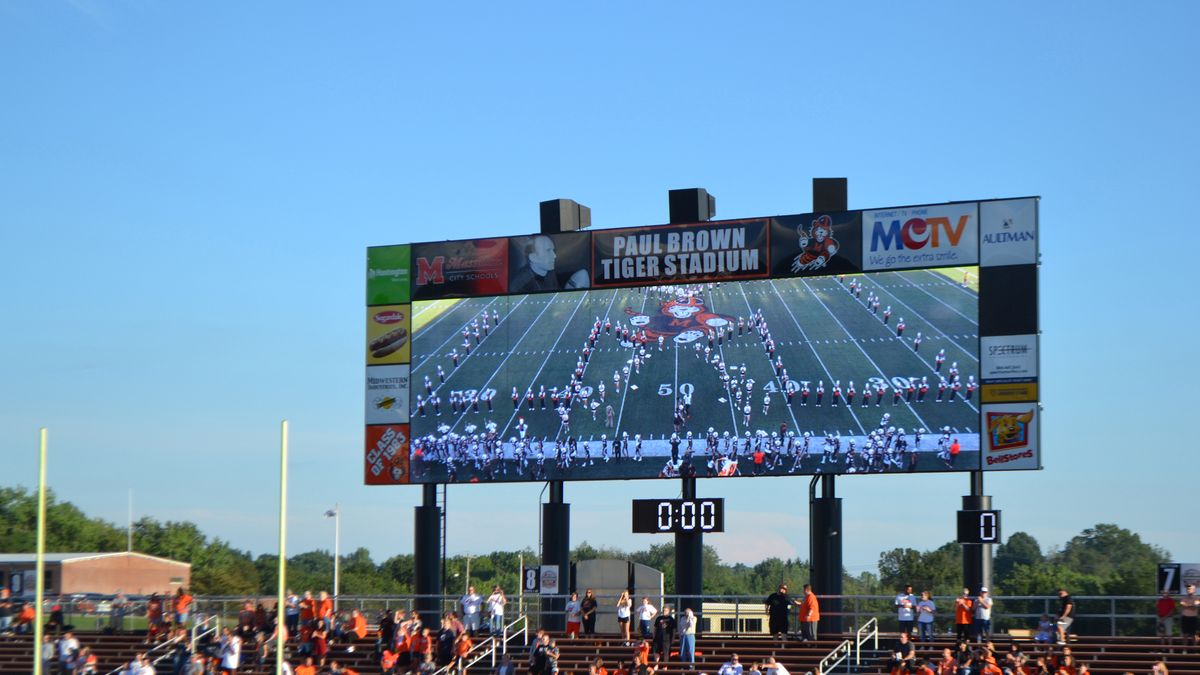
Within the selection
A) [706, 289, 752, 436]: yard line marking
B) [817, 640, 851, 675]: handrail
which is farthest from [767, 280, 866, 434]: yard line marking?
[817, 640, 851, 675]: handrail

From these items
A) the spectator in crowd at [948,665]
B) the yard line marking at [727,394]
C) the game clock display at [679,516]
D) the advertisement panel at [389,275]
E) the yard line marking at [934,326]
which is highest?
the advertisement panel at [389,275]

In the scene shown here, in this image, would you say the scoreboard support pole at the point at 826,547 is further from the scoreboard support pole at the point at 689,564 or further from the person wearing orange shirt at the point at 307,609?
the person wearing orange shirt at the point at 307,609

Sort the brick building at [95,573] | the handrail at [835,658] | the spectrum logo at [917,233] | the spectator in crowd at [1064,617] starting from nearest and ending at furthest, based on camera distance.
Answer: the spectator in crowd at [1064,617] < the handrail at [835,658] < the spectrum logo at [917,233] < the brick building at [95,573]

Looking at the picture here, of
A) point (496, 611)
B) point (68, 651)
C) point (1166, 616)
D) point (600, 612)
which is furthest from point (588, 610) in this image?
point (1166, 616)

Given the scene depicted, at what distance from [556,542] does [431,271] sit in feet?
19.4

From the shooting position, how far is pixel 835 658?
28.4 metres

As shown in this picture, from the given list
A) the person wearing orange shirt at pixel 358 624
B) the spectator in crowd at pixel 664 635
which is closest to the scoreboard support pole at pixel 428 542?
the person wearing orange shirt at pixel 358 624

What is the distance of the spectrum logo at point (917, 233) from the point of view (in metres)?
29.4

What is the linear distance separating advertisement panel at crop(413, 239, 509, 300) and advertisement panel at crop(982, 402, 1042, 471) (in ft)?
31.9

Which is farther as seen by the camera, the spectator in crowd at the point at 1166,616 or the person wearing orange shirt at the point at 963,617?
the person wearing orange shirt at the point at 963,617

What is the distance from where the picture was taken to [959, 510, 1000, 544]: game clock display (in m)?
27.8

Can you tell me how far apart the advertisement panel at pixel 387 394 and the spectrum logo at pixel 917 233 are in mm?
9418

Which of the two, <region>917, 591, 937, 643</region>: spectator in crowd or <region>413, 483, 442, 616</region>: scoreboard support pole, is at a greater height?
<region>413, 483, 442, 616</region>: scoreboard support pole

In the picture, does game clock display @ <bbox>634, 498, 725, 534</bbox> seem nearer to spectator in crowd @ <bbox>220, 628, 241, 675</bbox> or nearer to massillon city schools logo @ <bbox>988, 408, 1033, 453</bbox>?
massillon city schools logo @ <bbox>988, 408, 1033, 453</bbox>
